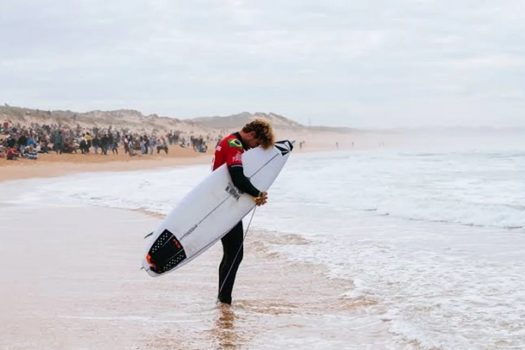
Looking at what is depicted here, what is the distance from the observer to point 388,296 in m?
6.14

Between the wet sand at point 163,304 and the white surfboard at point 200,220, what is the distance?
362mm

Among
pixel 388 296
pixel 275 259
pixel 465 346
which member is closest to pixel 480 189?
pixel 275 259

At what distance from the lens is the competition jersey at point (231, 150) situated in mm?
5750

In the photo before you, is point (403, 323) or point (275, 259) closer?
point (403, 323)

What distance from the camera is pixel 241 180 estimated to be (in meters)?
5.77

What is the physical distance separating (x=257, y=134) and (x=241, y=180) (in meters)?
0.42

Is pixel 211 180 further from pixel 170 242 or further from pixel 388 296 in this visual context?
pixel 388 296

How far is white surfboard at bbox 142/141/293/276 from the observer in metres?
6.01

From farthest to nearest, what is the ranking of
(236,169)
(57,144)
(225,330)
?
(57,144) → (236,169) → (225,330)

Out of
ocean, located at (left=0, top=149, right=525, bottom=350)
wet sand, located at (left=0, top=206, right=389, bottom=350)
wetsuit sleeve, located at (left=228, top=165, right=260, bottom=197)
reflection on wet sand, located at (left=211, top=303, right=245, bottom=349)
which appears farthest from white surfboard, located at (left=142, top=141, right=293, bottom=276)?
ocean, located at (left=0, top=149, right=525, bottom=350)

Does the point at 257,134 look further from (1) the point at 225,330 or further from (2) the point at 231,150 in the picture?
(1) the point at 225,330

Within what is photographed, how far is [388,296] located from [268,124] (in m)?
1.73

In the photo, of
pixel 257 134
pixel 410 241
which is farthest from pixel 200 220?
pixel 410 241

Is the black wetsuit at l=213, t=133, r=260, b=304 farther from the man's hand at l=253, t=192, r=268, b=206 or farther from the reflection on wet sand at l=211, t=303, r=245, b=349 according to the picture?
the reflection on wet sand at l=211, t=303, r=245, b=349
